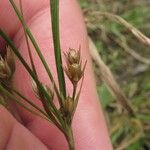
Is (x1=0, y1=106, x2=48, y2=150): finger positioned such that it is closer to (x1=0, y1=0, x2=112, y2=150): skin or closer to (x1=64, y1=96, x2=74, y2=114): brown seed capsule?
(x1=0, y1=0, x2=112, y2=150): skin

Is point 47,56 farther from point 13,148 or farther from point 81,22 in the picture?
point 13,148

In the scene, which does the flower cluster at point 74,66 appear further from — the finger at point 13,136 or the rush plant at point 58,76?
the finger at point 13,136

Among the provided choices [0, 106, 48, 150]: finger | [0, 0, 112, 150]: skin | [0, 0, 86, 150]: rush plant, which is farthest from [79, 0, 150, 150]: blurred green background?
[0, 0, 86, 150]: rush plant

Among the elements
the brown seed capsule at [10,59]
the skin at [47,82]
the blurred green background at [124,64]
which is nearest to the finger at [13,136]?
the skin at [47,82]

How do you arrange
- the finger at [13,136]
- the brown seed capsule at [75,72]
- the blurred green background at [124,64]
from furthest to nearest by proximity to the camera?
1. the blurred green background at [124,64]
2. the finger at [13,136]
3. the brown seed capsule at [75,72]

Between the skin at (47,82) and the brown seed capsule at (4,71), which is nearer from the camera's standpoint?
the brown seed capsule at (4,71)

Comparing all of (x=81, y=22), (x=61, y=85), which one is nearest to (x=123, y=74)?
(x=81, y=22)

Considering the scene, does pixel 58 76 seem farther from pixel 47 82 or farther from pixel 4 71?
pixel 47 82
